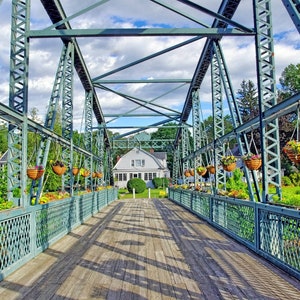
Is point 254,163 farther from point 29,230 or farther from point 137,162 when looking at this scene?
point 137,162

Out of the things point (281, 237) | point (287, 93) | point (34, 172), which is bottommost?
point (281, 237)

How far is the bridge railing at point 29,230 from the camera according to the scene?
4.80 m

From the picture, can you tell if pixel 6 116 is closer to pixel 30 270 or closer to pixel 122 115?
pixel 30 270

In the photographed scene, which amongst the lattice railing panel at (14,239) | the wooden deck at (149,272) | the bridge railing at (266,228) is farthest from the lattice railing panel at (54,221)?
the bridge railing at (266,228)

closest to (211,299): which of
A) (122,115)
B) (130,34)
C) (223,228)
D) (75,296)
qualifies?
(75,296)

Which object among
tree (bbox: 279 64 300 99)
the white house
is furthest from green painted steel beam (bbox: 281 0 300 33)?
the white house

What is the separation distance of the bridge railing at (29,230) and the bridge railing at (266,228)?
3520 mm

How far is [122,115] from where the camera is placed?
20.6 m

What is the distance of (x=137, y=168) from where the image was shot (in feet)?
144

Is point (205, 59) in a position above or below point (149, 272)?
above

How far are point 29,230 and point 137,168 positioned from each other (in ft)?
125

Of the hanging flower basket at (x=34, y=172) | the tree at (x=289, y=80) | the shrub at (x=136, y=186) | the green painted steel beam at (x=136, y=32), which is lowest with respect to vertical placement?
the shrub at (x=136, y=186)

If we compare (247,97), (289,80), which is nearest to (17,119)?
(289,80)

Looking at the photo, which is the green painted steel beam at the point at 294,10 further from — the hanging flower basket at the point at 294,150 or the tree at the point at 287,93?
the tree at the point at 287,93
